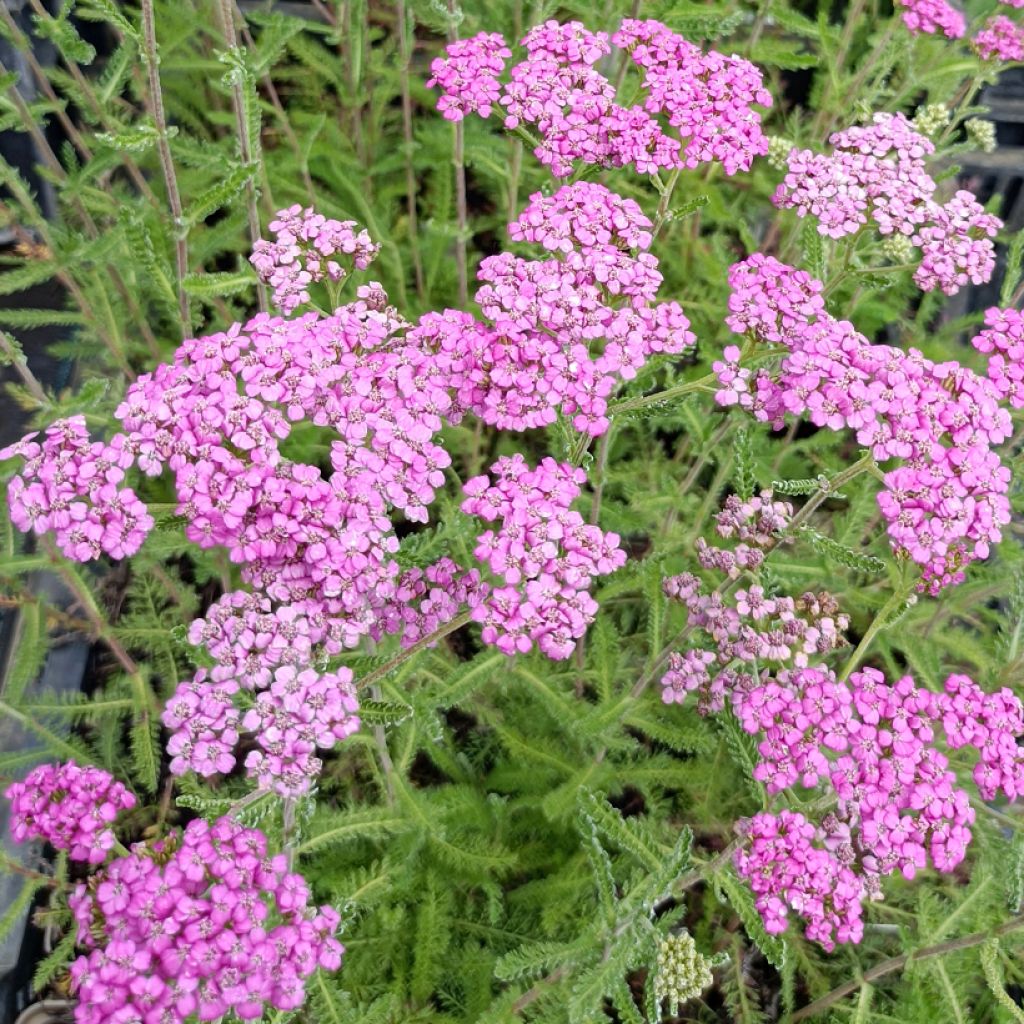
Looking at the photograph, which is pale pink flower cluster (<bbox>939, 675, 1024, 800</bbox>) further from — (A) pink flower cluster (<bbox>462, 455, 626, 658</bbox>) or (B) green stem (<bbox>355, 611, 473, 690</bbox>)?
(B) green stem (<bbox>355, 611, 473, 690</bbox>)

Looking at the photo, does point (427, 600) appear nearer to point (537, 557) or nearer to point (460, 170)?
point (537, 557)

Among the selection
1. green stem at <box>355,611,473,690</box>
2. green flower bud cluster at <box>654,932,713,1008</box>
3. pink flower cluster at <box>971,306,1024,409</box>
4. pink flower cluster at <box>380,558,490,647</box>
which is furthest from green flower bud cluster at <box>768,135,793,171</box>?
green flower bud cluster at <box>654,932,713,1008</box>

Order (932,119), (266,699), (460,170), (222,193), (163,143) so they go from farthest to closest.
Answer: (932,119) → (460,170) → (163,143) → (222,193) → (266,699)

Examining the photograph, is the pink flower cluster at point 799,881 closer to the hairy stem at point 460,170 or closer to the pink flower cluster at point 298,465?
the pink flower cluster at point 298,465

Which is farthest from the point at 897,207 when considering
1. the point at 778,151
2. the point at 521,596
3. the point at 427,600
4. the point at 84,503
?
the point at 84,503

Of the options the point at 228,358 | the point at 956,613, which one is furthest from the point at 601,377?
the point at 956,613

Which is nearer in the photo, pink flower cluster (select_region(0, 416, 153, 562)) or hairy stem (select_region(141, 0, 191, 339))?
pink flower cluster (select_region(0, 416, 153, 562))
